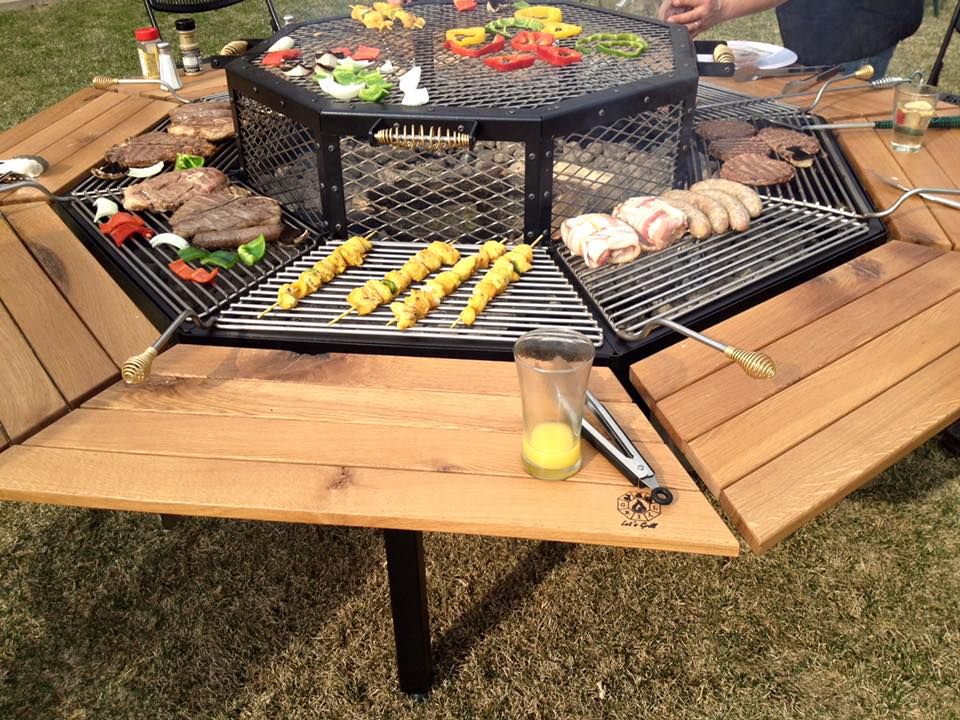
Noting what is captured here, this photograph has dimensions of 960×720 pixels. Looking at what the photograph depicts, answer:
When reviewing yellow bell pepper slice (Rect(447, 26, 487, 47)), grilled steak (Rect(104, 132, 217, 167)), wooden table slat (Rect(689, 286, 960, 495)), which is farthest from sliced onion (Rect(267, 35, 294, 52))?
wooden table slat (Rect(689, 286, 960, 495))

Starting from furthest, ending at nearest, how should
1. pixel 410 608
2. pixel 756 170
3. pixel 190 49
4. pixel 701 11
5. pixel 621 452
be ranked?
pixel 190 49 → pixel 701 11 → pixel 756 170 → pixel 410 608 → pixel 621 452

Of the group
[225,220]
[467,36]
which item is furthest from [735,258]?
[225,220]

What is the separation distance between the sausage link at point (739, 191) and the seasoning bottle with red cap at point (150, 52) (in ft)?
11.1

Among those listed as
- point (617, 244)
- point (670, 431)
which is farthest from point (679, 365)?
point (617, 244)

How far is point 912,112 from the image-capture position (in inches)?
142

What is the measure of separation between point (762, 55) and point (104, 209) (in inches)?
139

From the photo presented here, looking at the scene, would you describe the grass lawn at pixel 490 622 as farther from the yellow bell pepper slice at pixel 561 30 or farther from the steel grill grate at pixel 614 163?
the yellow bell pepper slice at pixel 561 30

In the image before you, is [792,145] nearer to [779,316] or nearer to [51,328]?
[779,316]

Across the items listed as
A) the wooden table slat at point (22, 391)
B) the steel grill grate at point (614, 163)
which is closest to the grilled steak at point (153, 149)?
the wooden table slat at point (22, 391)

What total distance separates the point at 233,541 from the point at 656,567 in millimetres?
1786

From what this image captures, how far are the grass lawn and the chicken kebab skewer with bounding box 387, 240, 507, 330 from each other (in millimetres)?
1169

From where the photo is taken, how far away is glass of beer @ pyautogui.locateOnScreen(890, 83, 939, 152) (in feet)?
11.8

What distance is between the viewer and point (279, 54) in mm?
3516

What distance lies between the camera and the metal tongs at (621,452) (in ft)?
6.57
